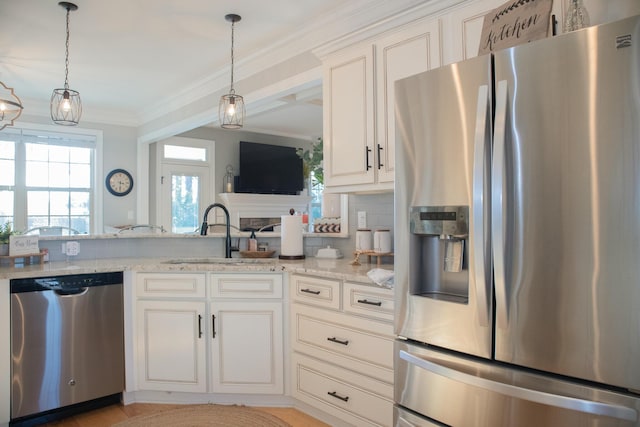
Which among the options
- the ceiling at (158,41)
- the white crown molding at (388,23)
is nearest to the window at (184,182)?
the ceiling at (158,41)

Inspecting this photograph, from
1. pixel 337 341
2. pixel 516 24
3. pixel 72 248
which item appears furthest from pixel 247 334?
pixel 516 24

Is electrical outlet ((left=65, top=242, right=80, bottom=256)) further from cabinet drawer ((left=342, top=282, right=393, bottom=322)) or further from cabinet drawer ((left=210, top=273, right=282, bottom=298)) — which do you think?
cabinet drawer ((left=342, top=282, right=393, bottom=322))

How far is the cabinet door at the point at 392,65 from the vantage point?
2283 mm

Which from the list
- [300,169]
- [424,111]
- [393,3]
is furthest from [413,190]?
[300,169]

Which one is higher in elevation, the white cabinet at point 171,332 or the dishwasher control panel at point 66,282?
the dishwasher control panel at point 66,282

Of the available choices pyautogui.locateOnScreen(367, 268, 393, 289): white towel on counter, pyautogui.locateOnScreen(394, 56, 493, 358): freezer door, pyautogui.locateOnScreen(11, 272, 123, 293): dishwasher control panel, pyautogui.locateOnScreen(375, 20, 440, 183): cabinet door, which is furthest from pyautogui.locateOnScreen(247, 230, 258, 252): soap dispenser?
pyautogui.locateOnScreen(394, 56, 493, 358): freezer door

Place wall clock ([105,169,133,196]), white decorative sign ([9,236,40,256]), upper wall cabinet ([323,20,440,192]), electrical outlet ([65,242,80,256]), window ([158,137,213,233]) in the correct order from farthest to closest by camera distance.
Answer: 1. window ([158,137,213,233])
2. wall clock ([105,169,133,196])
3. electrical outlet ([65,242,80,256])
4. white decorative sign ([9,236,40,256])
5. upper wall cabinet ([323,20,440,192])

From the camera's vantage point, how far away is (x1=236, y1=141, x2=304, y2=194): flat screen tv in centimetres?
695

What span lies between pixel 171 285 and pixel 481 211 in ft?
6.73

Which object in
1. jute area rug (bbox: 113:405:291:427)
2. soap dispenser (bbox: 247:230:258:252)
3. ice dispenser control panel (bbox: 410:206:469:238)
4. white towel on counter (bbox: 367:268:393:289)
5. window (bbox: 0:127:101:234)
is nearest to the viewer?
ice dispenser control panel (bbox: 410:206:469:238)

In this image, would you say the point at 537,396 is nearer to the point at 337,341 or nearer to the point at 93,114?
the point at 337,341

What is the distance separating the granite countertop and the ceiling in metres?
1.37

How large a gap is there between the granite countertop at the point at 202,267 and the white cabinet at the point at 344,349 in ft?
0.19

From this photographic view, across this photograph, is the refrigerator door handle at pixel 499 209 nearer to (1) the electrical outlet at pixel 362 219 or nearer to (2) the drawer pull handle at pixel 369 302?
(2) the drawer pull handle at pixel 369 302
